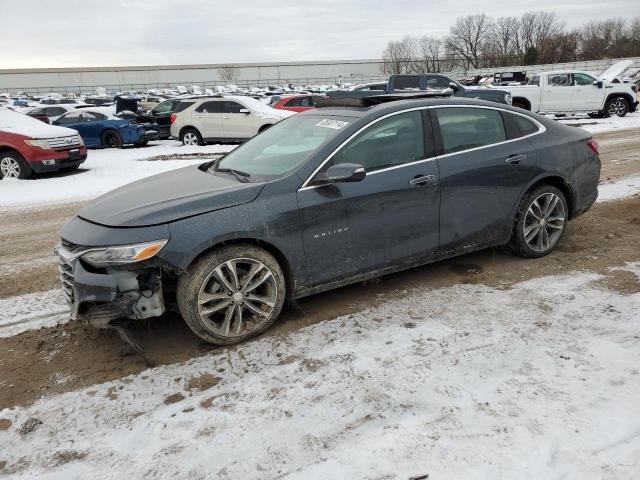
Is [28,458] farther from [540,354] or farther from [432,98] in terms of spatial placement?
[432,98]

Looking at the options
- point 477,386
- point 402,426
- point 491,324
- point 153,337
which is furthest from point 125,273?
point 491,324

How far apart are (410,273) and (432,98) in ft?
5.26

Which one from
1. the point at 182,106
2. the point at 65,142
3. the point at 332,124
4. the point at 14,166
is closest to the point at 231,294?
the point at 332,124

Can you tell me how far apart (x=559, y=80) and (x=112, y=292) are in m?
19.9

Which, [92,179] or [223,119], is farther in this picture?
[223,119]

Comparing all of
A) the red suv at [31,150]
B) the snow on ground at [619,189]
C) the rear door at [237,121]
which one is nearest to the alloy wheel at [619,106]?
the snow on ground at [619,189]

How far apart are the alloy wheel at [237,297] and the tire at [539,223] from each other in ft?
8.24

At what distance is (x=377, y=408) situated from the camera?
2.81 m

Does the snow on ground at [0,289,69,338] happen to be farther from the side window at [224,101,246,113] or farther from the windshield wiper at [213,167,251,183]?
the side window at [224,101,246,113]

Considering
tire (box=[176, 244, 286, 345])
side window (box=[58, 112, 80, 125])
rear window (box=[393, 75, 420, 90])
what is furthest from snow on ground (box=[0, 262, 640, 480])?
side window (box=[58, 112, 80, 125])

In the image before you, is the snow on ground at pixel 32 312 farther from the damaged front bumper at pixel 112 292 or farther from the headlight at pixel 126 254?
the headlight at pixel 126 254

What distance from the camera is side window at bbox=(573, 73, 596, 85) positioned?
19.2 meters

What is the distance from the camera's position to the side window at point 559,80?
19.1m

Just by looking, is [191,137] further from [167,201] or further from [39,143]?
[167,201]
